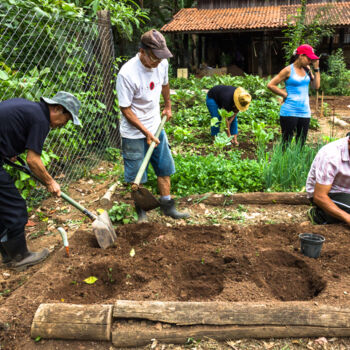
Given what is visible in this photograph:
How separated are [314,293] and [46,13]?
399cm

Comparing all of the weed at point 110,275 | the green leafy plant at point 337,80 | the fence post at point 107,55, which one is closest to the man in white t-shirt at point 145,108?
the weed at point 110,275

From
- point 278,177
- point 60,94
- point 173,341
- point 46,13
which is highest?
point 46,13

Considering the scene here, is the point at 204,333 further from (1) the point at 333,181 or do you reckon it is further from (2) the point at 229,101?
(2) the point at 229,101

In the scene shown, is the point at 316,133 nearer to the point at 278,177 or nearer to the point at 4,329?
the point at 278,177

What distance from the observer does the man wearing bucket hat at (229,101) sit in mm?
5398

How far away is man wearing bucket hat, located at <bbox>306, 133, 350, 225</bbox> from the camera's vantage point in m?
3.12

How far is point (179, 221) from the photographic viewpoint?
382 centimetres

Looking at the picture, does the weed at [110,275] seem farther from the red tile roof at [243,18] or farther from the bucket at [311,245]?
the red tile roof at [243,18]

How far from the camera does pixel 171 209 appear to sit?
12.6ft

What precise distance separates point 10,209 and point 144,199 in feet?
3.98

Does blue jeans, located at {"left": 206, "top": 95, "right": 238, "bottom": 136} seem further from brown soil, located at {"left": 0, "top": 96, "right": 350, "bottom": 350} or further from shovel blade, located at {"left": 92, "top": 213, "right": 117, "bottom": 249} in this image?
shovel blade, located at {"left": 92, "top": 213, "right": 117, "bottom": 249}

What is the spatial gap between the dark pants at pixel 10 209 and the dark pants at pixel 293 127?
11.5ft

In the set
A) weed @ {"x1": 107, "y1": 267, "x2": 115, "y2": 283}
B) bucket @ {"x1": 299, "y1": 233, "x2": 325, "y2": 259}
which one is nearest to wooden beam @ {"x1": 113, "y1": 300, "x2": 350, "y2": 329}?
weed @ {"x1": 107, "y1": 267, "x2": 115, "y2": 283}

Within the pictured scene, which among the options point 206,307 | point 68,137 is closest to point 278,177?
point 206,307
